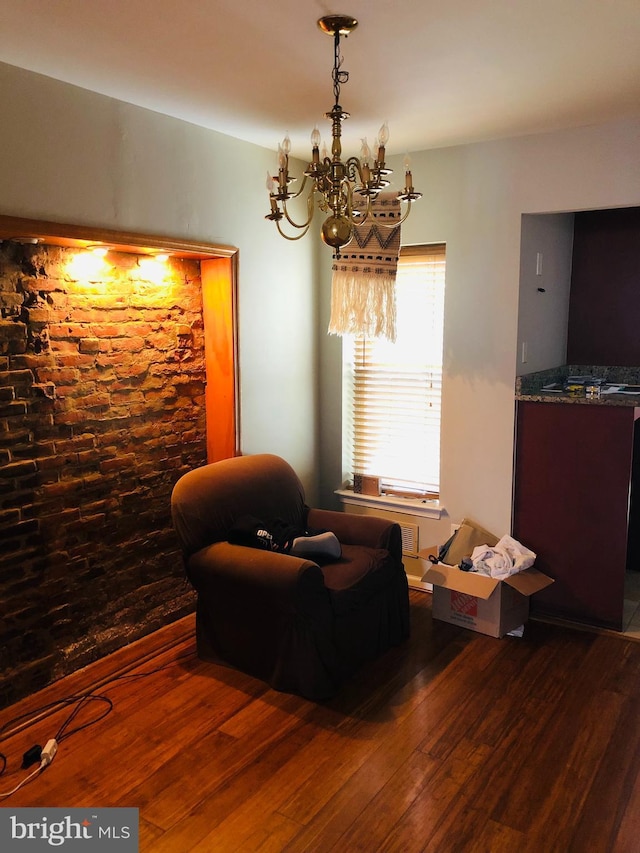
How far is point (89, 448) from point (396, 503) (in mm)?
1938

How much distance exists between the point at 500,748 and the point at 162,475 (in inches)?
85.3

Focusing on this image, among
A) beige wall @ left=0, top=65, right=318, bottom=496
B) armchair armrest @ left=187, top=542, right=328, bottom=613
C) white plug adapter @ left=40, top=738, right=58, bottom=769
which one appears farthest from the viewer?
armchair armrest @ left=187, top=542, right=328, bottom=613

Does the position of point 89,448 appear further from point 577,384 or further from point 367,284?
point 577,384

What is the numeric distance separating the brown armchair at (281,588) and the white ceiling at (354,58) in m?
1.79

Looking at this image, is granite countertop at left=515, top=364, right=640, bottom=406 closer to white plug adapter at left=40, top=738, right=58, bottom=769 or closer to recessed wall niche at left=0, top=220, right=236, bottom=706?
recessed wall niche at left=0, top=220, right=236, bottom=706

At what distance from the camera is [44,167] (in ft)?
9.09

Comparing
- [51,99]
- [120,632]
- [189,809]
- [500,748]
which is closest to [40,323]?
[51,99]

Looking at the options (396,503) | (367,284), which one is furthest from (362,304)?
(396,503)

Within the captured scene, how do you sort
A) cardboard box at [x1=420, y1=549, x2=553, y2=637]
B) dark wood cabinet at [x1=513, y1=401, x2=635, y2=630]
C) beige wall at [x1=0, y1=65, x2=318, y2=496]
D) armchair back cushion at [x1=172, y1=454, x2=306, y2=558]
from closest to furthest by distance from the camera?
beige wall at [x1=0, y1=65, x2=318, y2=496] < armchair back cushion at [x1=172, y1=454, x2=306, y2=558] < cardboard box at [x1=420, y1=549, x2=553, y2=637] < dark wood cabinet at [x1=513, y1=401, x2=635, y2=630]

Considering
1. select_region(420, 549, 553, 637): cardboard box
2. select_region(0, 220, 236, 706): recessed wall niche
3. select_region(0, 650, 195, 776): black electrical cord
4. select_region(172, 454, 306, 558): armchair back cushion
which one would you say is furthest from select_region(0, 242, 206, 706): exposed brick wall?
select_region(420, 549, 553, 637): cardboard box

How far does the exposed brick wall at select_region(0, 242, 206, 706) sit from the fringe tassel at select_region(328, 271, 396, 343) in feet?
2.76

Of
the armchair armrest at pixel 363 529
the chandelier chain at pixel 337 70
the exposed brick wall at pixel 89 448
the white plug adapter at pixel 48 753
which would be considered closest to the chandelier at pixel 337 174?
the chandelier chain at pixel 337 70

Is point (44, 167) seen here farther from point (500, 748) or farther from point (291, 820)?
point (500, 748)

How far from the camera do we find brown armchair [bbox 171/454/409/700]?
292 cm
